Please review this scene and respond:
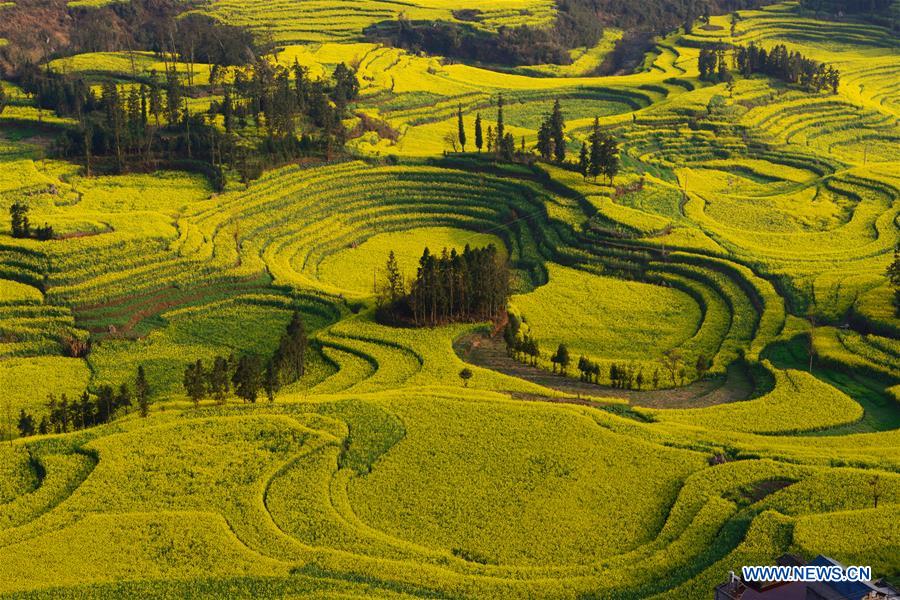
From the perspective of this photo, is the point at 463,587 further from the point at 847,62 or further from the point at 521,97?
the point at 847,62

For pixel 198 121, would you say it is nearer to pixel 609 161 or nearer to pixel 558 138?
pixel 558 138

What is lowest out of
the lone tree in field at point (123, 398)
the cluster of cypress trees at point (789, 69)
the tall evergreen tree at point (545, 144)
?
the lone tree in field at point (123, 398)

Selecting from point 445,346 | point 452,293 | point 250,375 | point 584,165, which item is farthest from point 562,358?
point 584,165

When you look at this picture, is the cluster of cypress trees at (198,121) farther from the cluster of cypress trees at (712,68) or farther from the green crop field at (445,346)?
the cluster of cypress trees at (712,68)

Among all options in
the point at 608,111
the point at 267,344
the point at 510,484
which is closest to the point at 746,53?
the point at 608,111

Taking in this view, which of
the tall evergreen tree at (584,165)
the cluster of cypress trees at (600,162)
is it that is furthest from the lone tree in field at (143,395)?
the tall evergreen tree at (584,165)

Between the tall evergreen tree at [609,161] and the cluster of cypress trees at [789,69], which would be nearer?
the tall evergreen tree at [609,161]

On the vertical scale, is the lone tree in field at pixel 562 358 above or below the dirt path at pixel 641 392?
above
